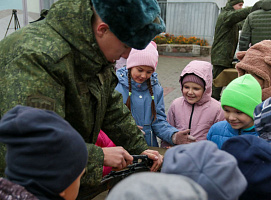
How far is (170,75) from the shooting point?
8.98 m

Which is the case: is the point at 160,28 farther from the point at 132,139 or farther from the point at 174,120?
the point at 174,120

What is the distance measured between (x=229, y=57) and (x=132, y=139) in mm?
4328

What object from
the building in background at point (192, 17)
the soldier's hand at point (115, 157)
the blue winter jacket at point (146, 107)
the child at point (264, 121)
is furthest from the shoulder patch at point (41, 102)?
the building in background at point (192, 17)

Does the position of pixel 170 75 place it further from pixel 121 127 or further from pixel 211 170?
pixel 211 170

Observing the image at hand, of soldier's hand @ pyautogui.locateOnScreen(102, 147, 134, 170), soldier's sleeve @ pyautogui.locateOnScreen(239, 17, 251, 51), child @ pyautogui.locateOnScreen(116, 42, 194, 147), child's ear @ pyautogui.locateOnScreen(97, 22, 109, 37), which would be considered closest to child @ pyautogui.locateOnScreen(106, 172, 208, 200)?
soldier's hand @ pyautogui.locateOnScreen(102, 147, 134, 170)

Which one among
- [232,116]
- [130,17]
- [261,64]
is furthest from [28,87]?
[261,64]

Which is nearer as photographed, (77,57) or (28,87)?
(28,87)

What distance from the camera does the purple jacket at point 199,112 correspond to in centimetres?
288

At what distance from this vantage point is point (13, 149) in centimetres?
100

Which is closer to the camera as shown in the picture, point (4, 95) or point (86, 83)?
point (4, 95)

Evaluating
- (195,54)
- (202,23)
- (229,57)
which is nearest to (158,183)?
(229,57)

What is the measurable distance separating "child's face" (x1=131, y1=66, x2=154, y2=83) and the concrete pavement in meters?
2.78

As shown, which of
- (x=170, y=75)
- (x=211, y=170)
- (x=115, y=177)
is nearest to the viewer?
(x=211, y=170)

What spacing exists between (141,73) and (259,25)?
9.24 feet
